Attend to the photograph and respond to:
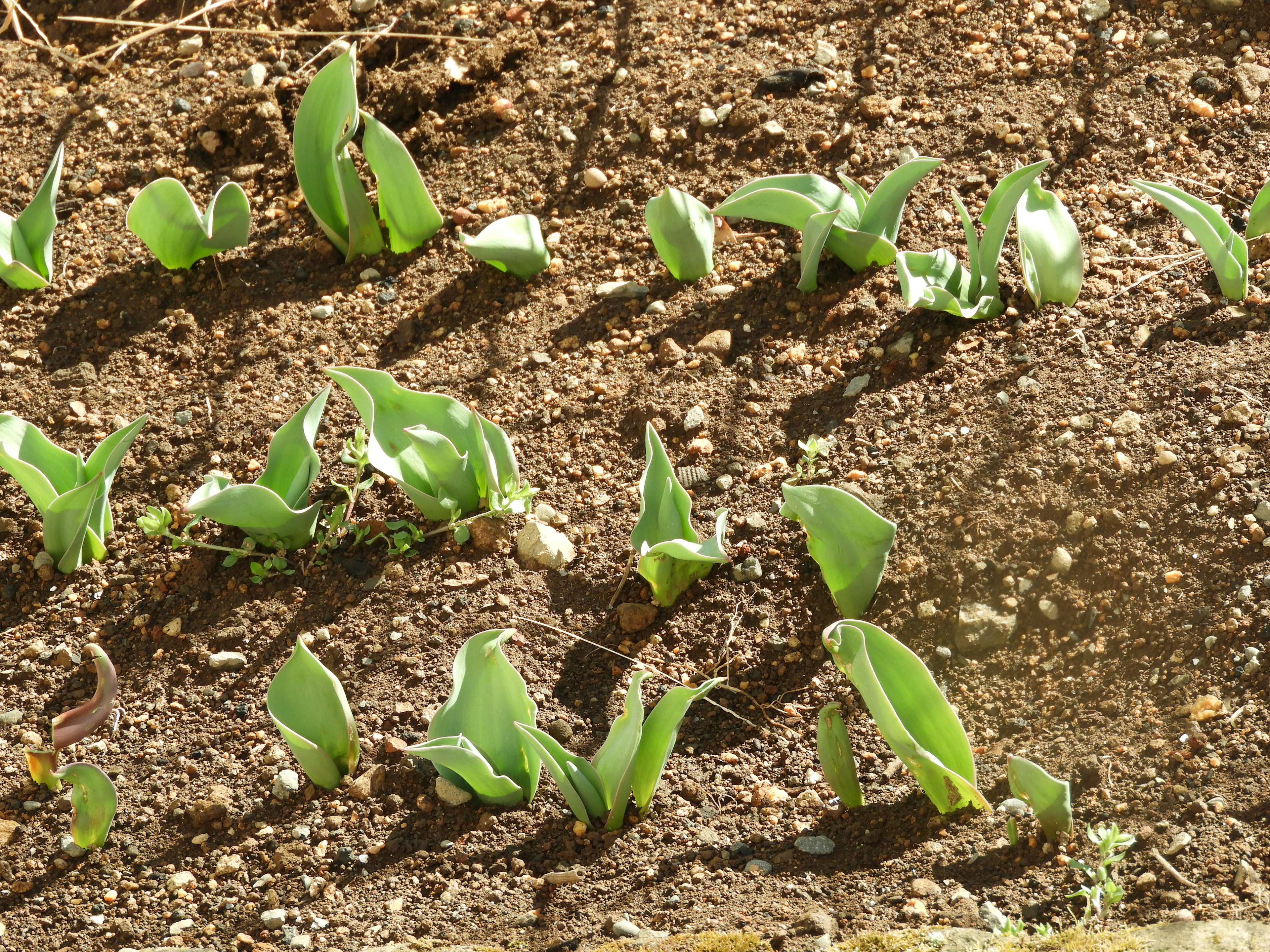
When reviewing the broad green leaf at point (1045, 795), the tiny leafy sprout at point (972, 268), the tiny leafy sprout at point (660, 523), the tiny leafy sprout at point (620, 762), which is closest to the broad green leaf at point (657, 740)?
the tiny leafy sprout at point (620, 762)

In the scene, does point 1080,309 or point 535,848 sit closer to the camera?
point 535,848

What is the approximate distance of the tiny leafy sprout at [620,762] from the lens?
1.74 metres

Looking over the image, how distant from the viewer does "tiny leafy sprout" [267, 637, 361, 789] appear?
189 centimetres

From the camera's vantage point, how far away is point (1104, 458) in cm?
219

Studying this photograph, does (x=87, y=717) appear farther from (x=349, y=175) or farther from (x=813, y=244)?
(x=813, y=244)

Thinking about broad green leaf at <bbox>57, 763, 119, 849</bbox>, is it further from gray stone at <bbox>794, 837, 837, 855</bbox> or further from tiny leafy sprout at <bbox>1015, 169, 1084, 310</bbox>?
tiny leafy sprout at <bbox>1015, 169, 1084, 310</bbox>

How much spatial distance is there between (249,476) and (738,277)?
1170mm

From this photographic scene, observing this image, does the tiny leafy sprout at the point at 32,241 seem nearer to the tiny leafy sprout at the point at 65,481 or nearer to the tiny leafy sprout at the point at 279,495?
the tiny leafy sprout at the point at 65,481

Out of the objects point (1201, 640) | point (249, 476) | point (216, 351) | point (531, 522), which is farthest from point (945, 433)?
point (216, 351)

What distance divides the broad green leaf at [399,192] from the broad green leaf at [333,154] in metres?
0.04

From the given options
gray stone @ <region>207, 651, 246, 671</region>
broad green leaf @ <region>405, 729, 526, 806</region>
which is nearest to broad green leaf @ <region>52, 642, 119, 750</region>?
gray stone @ <region>207, 651, 246, 671</region>

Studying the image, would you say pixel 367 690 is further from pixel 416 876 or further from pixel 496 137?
pixel 496 137

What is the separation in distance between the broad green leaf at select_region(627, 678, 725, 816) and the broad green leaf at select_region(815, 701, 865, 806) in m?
0.17

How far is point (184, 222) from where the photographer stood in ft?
8.99
